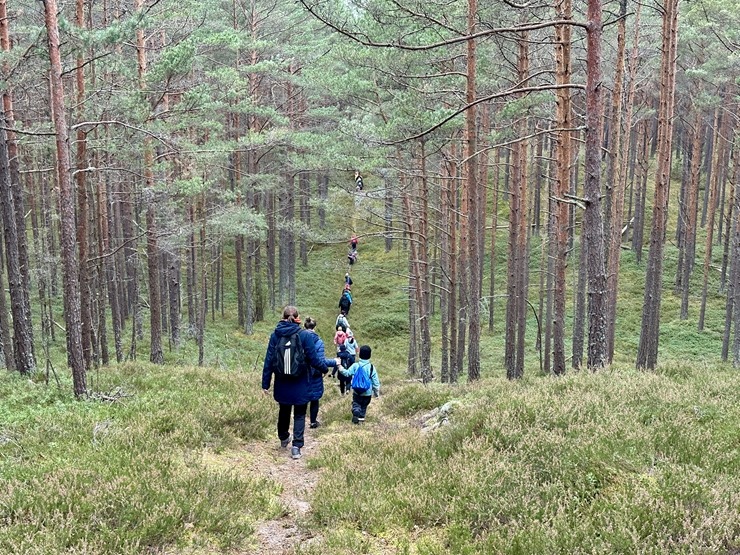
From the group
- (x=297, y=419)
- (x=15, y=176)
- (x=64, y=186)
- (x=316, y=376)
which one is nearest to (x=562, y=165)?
(x=316, y=376)

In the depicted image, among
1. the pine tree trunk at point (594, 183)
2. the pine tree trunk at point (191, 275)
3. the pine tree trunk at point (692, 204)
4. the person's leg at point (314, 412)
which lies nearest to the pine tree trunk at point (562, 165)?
the pine tree trunk at point (594, 183)

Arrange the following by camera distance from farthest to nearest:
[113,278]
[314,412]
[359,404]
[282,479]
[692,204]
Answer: [692,204] → [113,278] → [359,404] → [314,412] → [282,479]

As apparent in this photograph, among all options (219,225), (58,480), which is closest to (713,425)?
(58,480)

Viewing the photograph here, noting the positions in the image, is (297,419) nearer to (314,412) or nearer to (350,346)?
(314,412)

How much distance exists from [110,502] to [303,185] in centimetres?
3564

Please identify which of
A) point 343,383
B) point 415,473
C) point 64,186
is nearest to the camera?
point 415,473

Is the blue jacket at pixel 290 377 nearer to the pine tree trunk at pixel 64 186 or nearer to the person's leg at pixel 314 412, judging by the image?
the person's leg at pixel 314 412

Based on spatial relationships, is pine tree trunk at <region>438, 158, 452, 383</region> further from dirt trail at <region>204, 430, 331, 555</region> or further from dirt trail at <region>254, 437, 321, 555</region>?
dirt trail at <region>254, 437, 321, 555</region>

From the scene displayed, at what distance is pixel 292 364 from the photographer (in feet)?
24.6

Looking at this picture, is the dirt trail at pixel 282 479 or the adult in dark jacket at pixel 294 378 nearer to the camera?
the dirt trail at pixel 282 479

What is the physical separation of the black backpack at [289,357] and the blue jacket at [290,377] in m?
0.06

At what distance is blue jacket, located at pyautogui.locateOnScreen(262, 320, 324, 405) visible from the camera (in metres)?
7.59

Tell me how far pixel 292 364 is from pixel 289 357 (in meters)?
0.11

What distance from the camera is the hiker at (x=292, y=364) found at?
7.52 metres
